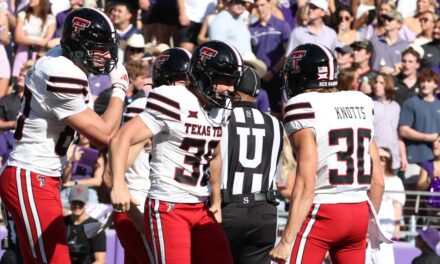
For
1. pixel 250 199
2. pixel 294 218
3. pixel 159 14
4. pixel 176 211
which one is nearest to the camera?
pixel 294 218

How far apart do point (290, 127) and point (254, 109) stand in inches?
61.9

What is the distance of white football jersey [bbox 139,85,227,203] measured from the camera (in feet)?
22.0

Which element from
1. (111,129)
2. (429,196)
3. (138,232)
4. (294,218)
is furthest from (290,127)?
(429,196)

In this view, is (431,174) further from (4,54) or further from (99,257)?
(4,54)

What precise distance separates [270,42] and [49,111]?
251 inches

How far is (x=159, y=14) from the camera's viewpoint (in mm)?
13594

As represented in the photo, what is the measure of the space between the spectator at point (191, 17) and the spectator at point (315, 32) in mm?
1166

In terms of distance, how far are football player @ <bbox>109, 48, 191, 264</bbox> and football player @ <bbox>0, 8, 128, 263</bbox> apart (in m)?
0.51

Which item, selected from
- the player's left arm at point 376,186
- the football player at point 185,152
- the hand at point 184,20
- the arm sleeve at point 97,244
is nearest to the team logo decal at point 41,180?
the football player at point 185,152

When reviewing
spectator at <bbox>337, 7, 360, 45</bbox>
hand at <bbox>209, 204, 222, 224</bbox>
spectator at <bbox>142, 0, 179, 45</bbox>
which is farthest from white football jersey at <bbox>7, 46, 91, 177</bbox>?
spectator at <bbox>337, 7, 360, 45</bbox>

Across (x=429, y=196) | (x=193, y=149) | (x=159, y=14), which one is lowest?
(x=429, y=196)

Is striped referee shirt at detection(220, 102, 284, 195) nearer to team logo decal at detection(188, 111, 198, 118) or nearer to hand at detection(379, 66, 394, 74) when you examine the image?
team logo decal at detection(188, 111, 198, 118)

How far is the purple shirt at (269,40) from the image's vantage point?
1309cm

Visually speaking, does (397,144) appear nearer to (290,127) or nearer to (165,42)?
(165,42)
